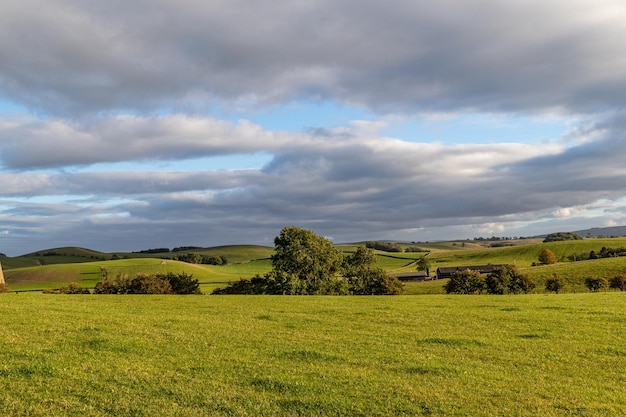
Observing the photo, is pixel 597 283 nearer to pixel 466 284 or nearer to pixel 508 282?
pixel 508 282

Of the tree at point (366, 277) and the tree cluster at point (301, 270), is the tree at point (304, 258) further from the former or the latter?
the tree at point (366, 277)

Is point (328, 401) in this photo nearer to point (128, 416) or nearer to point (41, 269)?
point (128, 416)

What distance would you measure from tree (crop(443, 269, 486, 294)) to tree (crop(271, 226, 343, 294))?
2408cm

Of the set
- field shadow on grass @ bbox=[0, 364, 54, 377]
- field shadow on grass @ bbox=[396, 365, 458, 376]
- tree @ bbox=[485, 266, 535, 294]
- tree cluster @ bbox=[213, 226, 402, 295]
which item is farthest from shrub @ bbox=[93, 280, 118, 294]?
tree @ bbox=[485, 266, 535, 294]

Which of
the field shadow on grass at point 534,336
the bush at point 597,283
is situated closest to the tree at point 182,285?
the field shadow on grass at point 534,336

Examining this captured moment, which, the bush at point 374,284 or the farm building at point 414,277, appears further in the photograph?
the farm building at point 414,277

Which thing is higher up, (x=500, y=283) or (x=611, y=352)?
(x=611, y=352)

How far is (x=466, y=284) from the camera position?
265ft

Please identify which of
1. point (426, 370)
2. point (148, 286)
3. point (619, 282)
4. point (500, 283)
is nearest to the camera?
point (426, 370)

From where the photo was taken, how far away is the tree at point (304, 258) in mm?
71000

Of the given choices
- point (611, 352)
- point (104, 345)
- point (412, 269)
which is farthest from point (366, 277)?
point (412, 269)

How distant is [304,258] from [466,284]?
104ft

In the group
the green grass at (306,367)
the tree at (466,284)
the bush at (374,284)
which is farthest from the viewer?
the tree at (466,284)

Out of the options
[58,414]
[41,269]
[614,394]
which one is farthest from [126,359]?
[41,269]
